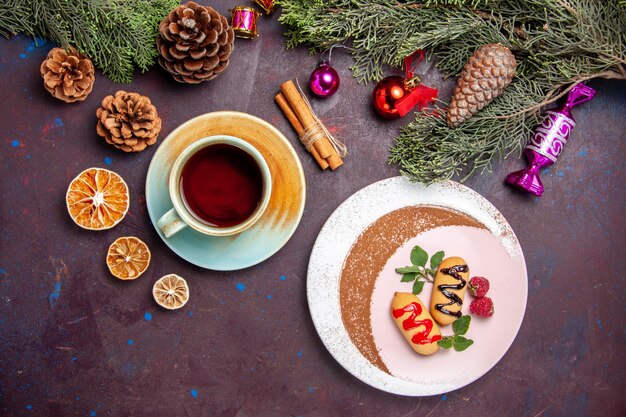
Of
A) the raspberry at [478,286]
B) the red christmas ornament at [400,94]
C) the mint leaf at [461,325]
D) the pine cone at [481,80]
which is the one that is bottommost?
the mint leaf at [461,325]

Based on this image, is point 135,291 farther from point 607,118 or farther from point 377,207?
point 607,118

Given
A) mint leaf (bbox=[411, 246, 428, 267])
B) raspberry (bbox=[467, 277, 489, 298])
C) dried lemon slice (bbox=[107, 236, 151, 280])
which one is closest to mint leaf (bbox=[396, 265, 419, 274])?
mint leaf (bbox=[411, 246, 428, 267])

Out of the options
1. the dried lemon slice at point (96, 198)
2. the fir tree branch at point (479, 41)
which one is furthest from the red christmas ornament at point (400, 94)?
the dried lemon slice at point (96, 198)

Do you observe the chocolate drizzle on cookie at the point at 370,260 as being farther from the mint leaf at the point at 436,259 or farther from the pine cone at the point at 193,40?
the pine cone at the point at 193,40

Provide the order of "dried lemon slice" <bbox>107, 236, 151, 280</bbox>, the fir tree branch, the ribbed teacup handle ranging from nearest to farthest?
the ribbed teacup handle, the fir tree branch, "dried lemon slice" <bbox>107, 236, 151, 280</bbox>

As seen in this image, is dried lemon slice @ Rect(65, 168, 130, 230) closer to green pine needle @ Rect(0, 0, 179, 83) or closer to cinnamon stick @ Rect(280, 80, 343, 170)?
green pine needle @ Rect(0, 0, 179, 83)

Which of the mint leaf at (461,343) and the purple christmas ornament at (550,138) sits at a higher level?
the purple christmas ornament at (550,138)

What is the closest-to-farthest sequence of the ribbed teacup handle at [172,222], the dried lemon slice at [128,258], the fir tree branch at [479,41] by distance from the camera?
the ribbed teacup handle at [172,222] < the fir tree branch at [479,41] < the dried lemon slice at [128,258]
